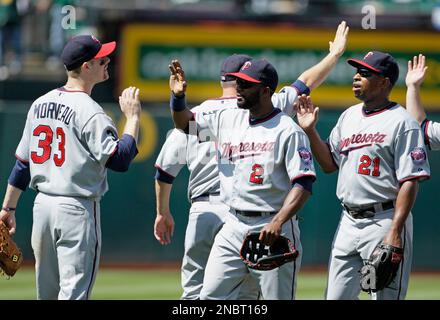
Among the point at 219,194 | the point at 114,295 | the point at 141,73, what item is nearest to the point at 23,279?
the point at 114,295

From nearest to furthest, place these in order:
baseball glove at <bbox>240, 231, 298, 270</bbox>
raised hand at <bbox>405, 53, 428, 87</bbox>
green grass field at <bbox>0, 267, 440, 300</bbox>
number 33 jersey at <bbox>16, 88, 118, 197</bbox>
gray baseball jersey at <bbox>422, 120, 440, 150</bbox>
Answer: baseball glove at <bbox>240, 231, 298, 270</bbox> < number 33 jersey at <bbox>16, 88, 118, 197</bbox> < gray baseball jersey at <bbox>422, 120, 440, 150</bbox> < raised hand at <bbox>405, 53, 428, 87</bbox> < green grass field at <bbox>0, 267, 440, 300</bbox>

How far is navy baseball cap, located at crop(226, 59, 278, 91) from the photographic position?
6000 mm

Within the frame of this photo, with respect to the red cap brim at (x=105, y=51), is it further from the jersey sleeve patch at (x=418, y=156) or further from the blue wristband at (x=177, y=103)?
the jersey sleeve patch at (x=418, y=156)

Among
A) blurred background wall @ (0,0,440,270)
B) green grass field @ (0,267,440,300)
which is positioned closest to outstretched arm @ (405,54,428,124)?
green grass field @ (0,267,440,300)

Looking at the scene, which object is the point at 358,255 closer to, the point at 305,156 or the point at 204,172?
the point at 305,156

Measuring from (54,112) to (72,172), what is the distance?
1.32 ft

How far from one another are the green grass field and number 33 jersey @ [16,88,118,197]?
409 cm

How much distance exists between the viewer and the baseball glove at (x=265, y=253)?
18.9 feet

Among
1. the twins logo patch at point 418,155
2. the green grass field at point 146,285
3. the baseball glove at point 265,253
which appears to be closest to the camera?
the baseball glove at point 265,253

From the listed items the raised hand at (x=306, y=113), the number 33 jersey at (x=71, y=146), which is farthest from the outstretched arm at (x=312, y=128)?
the number 33 jersey at (x=71, y=146)

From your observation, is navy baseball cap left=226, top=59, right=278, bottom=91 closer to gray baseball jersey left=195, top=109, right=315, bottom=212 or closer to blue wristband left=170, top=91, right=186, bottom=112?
gray baseball jersey left=195, top=109, right=315, bottom=212

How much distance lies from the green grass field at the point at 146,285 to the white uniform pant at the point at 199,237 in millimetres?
3159

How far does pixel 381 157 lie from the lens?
6.23 metres

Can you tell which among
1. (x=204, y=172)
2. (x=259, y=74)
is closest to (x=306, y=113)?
(x=259, y=74)
